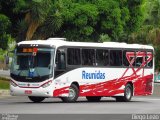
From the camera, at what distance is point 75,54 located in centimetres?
3061

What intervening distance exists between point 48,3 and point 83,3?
6026mm

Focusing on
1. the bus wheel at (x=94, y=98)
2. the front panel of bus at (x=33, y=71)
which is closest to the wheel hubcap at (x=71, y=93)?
the front panel of bus at (x=33, y=71)

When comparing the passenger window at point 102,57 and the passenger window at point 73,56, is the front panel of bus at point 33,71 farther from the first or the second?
the passenger window at point 102,57

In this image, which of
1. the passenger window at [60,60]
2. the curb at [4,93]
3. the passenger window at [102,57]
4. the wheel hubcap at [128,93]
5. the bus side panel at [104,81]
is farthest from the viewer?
the curb at [4,93]

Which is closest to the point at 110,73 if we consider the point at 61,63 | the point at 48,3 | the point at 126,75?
the point at 126,75

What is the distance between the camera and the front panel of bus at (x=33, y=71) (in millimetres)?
28828

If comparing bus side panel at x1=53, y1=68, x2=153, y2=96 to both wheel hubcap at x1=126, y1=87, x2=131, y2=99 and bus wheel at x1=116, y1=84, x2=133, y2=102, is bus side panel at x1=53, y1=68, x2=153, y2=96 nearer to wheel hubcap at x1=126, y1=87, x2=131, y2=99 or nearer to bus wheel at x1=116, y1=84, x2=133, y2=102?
bus wheel at x1=116, y1=84, x2=133, y2=102

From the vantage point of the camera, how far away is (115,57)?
32.9m

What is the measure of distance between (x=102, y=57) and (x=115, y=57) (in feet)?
3.13

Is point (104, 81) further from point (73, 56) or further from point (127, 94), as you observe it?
point (73, 56)

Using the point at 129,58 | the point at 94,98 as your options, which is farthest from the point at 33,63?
the point at 129,58

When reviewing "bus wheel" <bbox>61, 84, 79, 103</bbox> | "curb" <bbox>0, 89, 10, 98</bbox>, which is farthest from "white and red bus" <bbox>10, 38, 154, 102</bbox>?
"curb" <bbox>0, 89, 10, 98</bbox>

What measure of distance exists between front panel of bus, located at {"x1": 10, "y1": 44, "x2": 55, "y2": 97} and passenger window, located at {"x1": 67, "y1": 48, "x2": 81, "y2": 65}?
114 cm

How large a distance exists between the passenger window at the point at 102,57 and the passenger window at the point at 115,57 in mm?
339
